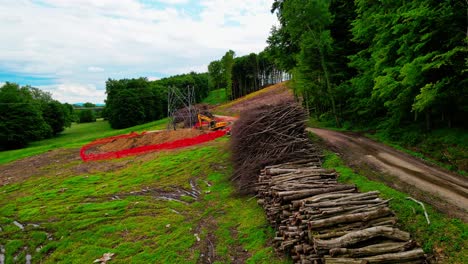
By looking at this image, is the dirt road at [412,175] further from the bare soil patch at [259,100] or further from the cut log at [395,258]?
the bare soil patch at [259,100]

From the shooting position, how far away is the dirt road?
25.3 feet

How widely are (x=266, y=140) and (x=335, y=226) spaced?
7.13 m

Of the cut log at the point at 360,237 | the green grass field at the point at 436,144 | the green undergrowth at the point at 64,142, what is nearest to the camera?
the cut log at the point at 360,237

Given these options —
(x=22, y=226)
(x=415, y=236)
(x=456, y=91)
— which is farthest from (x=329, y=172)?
(x=22, y=226)

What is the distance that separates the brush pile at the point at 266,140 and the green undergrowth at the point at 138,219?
131cm

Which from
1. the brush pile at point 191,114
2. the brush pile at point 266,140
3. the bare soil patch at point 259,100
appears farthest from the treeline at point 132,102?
the brush pile at point 266,140

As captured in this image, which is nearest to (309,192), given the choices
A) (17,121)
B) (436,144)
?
(436,144)

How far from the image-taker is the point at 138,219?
35.9ft

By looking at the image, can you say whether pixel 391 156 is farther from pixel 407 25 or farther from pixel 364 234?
pixel 364 234

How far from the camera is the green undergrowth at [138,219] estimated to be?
863cm

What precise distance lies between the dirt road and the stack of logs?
238 cm

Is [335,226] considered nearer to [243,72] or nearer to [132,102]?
[132,102]

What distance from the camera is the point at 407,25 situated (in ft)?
39.4

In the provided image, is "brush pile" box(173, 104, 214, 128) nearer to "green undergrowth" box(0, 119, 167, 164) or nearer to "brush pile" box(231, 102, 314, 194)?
"green undergrowth" box(0, 119, 167, 164)
